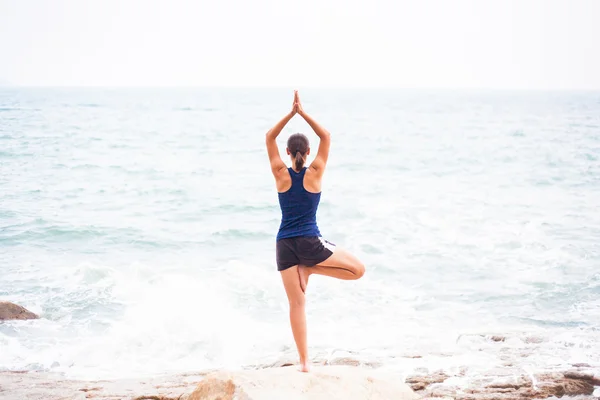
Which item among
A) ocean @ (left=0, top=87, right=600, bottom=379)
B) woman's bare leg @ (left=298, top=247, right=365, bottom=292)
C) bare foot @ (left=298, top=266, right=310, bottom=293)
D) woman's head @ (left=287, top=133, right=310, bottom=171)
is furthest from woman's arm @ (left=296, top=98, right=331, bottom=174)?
ocean @ (left=0, top=87, right=600, bottom=379)

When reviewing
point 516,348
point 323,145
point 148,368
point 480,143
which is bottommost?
point 148,368

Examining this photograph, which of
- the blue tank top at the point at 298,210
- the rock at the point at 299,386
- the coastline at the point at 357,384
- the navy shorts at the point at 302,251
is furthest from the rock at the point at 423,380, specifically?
the blue tank top at the point at 298,210

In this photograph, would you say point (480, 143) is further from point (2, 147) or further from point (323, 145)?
point (323, 145)

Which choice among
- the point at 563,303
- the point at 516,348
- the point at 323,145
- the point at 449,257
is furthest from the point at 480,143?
the point at 323,145

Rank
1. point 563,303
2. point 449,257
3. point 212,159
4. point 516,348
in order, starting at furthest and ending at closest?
point 212,159
point 449,257
point 563,303
point 516,348

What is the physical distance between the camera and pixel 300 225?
5.17 metres

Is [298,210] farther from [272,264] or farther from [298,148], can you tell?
[272,264]

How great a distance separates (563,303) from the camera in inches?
441

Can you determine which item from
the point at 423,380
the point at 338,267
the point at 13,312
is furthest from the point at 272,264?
the point at 338,267

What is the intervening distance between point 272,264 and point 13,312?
5664mm

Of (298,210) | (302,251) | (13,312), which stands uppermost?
(298,210)

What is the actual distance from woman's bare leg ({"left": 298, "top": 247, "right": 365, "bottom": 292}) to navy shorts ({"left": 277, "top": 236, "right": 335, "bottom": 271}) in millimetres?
60

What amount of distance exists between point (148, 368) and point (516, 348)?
5.09 m

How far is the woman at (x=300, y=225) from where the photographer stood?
5043 millimetres
